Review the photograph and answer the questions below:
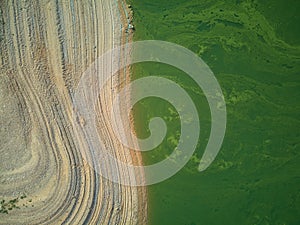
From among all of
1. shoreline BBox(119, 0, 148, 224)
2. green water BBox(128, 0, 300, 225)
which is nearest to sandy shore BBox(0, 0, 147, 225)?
shoreline BBox(119, 0, 148, 224)

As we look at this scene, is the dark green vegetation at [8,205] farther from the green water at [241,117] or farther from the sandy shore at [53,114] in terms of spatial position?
the green water at [241,117]

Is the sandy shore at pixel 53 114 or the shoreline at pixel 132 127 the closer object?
the sandy shore at pixel 53 114

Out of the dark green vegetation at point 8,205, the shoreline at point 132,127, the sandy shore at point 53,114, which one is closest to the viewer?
the dark green vegetation at point 8,205

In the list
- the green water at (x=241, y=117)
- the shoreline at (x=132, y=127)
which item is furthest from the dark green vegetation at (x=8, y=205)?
the green water at (x=241, y=117)

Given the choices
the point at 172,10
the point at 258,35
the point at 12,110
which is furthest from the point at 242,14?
the point at 12,110

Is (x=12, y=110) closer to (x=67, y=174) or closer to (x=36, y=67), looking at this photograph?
(x=36, y=67)

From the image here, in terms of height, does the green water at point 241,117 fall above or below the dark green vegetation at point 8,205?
above
